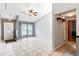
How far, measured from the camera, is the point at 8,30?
5.30 ft

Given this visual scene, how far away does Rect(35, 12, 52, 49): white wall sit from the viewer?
1.67 meters

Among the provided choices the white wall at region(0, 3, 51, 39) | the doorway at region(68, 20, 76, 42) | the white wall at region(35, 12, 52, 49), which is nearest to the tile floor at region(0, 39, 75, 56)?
the white wall at region(35, 12, 52, 49)

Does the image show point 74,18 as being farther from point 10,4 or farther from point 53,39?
point 10,4

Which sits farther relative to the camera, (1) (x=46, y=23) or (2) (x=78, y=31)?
(1) (x=46, y=23)

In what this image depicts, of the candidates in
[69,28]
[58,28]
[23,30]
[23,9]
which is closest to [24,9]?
[23,9]

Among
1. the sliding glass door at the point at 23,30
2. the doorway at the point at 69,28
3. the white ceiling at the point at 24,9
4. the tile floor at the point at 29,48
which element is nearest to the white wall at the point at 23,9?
the white ceiling at the point at 24,9

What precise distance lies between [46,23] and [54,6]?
30cm

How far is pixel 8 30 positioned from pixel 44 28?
57 cm

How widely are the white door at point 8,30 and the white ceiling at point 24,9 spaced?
0.14m

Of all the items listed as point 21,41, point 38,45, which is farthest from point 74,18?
point 21,41

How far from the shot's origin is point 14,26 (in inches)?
64.0

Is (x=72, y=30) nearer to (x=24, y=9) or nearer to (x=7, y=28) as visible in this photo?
(x=24, y=9)

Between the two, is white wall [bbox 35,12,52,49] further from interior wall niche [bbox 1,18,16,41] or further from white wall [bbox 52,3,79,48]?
interior wall niche [bbox 1,18,16,41]

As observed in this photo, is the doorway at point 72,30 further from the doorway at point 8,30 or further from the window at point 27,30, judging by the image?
the doorway at point 8,30
